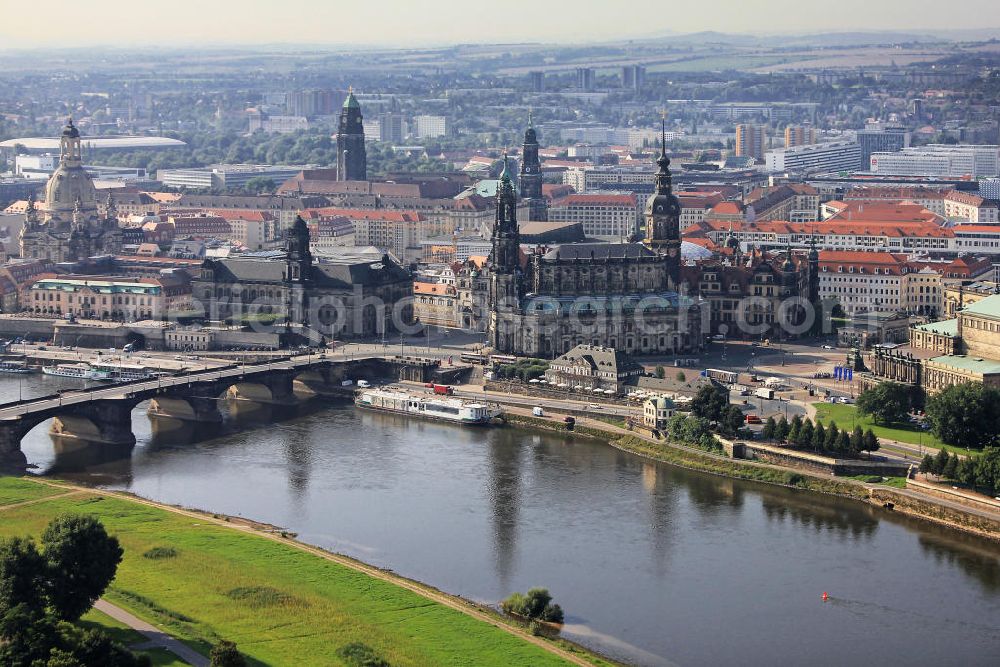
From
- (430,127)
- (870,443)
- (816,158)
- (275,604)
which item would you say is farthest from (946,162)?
(275,604)

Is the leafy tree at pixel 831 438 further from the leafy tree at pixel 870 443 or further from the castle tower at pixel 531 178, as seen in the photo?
the castle tower at pixel 531 178

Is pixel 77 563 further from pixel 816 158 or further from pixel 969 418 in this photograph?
pixel 816 158

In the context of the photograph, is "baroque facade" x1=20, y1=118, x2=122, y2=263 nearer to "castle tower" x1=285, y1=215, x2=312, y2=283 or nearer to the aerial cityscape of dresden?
the aerial cityscape of dresden

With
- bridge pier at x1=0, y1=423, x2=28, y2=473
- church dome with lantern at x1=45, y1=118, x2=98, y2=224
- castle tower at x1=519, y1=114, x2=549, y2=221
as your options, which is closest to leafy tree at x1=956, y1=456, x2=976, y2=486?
bridge pier at x1=0, y1=423, x2=28, y2=473

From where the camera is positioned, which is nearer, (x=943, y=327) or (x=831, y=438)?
(x=831, y=438)

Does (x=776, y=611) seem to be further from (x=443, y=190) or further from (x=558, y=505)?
(x=443, y=190)

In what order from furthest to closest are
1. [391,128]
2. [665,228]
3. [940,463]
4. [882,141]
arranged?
[391,128] < [882,141] < [665,228] < [940,463]
